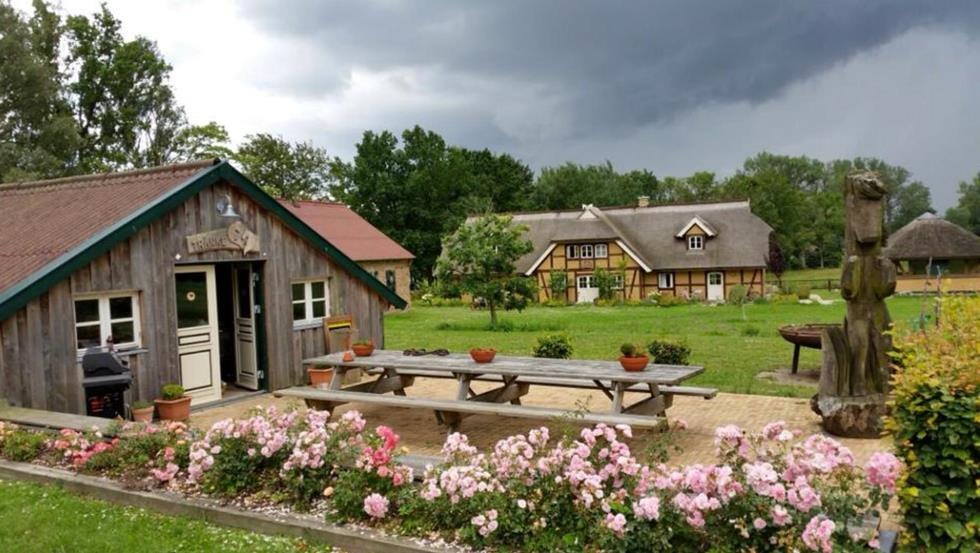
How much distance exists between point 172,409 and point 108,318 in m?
1.49

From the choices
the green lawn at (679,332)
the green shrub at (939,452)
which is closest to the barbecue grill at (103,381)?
the green shrub at (939,452)

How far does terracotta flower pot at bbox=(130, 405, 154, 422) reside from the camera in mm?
9312

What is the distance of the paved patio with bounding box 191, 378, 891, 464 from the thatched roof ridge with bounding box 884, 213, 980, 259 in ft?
107

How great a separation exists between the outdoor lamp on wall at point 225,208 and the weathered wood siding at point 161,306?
3.0 inches

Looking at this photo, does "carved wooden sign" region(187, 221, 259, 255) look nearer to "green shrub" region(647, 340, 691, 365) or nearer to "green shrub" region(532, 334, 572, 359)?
"green shrub" region(532, 334, 572, 359)

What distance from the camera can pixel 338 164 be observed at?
5494 centimetres

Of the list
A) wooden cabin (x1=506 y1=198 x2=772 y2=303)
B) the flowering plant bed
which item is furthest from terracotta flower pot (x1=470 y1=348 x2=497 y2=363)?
wooden cabin (x1=506 y1=198 x2=772 y2=303)

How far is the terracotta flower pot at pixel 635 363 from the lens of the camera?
7.81 m

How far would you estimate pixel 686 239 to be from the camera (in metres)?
39.2

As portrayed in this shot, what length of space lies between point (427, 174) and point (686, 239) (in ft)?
69.5

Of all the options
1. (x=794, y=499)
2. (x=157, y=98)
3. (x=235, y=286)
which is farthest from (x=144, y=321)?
(x=157, y=98)

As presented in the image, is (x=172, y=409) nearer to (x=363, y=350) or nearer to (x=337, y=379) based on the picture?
(x=337, y=379)

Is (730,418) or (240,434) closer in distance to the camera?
(240,434)

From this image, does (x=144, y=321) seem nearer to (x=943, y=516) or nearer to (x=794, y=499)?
(x=794, y=499)
